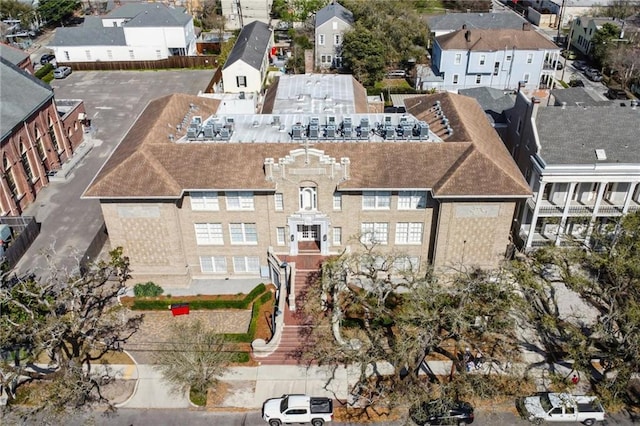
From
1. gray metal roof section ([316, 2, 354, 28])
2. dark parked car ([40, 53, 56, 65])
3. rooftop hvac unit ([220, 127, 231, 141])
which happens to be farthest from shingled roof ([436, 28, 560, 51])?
dark parked car ([40, 53, 56, 65])

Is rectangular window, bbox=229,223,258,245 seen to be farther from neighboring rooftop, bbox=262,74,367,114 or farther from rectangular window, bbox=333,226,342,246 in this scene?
neighboring rooftop, bbox=262,74,367,114

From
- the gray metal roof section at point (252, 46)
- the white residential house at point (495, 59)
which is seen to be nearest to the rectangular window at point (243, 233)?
the gray metal roof section at point (252, 46)

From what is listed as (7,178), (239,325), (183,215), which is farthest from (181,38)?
(239,325)

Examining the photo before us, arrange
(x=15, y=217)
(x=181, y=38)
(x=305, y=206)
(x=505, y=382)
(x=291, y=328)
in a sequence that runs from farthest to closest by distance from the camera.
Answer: (x=181, y=38), (x=15, y=217), (x=305, y=206), (x=291, y=328), (x=505, y=382)

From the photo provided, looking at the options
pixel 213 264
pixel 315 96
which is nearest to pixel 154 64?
pixel 315 96

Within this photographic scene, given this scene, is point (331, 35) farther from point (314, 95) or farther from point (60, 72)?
point (60, 72)

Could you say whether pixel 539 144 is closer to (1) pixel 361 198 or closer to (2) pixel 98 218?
(1) pixel 361 198
